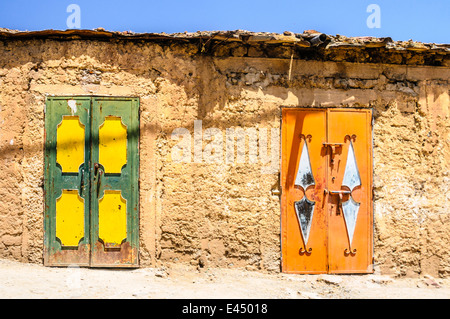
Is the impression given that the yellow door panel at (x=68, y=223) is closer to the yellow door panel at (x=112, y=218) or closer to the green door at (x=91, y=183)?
the green door at (x=91, y=183)

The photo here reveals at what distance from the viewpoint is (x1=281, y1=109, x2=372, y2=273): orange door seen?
4488mm

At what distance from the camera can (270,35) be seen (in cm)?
422

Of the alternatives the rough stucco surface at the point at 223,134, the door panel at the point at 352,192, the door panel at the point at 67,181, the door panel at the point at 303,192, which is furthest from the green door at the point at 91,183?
the door panel at the point at 352,192

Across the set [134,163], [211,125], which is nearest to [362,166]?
[211,125]

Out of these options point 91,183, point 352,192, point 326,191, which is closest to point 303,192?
point 326,191

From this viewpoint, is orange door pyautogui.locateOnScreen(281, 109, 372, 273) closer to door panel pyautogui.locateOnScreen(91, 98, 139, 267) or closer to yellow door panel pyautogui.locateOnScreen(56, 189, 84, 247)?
door panel pyautogui.locateOnScreen(91, 98, 139, 267)

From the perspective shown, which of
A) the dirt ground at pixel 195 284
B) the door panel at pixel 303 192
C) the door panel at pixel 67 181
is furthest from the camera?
the door panel at pixel 303 192

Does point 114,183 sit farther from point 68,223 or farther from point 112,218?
point 68,223

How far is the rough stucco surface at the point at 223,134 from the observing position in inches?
168

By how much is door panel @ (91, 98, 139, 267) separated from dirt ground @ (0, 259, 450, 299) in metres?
0.22

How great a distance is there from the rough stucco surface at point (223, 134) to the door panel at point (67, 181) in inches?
4.2

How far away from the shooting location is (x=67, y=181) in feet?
14.0

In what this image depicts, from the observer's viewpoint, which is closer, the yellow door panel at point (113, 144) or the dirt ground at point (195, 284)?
the dirt ground at point (195, 284)

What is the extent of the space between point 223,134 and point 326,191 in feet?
4.28
